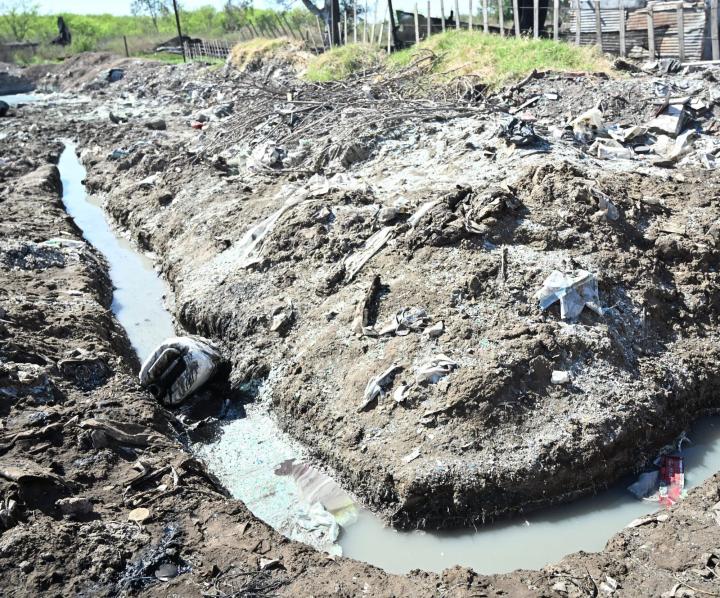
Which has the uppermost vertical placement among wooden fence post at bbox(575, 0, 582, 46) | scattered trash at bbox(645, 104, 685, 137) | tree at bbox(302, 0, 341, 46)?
tree at bbox(302, 0, 341, 46)

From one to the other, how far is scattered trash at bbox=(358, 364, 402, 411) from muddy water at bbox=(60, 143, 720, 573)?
2.56 ft

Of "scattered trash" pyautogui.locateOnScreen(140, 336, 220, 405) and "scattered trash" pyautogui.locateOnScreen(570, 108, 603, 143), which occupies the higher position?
"scattered trash" pyautogui.locateOnScreen(570, 108, 603, 143)

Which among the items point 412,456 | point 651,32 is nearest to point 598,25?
point 651,32

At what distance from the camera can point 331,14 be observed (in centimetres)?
2408

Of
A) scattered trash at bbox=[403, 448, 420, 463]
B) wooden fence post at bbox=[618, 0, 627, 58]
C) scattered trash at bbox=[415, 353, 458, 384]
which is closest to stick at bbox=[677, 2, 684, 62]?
wooden fence post at bbox=[618, 0, 627, 58]

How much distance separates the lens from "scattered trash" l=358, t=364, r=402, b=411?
19.6ft

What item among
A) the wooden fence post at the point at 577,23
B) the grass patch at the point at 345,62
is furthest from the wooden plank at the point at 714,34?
the grass patch at the point at 345,62

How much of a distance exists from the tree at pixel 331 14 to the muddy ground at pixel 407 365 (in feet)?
50.6

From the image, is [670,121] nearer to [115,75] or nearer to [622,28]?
[622,28]

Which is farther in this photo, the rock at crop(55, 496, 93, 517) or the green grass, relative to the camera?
the green grass

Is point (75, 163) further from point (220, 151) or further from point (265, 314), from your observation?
point (265, 314)

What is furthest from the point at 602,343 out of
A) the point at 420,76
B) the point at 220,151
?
the point at 420,76

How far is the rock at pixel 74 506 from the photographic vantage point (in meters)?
4.73

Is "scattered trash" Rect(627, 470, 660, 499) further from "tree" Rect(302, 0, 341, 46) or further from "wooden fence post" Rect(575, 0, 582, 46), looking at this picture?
"tree" Rect(302, 0, 341, 46)
